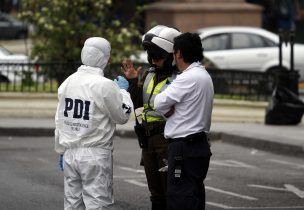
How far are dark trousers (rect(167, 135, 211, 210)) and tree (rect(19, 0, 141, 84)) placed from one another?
1383 cm

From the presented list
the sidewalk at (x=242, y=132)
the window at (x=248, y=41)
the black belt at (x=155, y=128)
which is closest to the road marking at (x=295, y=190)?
the sidewalk at (x=242, y=132)

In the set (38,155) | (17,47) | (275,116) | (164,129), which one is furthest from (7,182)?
(17,47)

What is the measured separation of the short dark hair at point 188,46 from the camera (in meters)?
8.50

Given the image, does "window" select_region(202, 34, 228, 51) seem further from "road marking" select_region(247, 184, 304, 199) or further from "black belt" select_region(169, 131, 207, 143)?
"black belt" select_region(169, 131, 207, 143)

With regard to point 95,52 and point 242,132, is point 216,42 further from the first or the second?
point 95,52

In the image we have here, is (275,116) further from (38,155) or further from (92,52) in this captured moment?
(92,52)

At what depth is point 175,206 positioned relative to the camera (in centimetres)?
852

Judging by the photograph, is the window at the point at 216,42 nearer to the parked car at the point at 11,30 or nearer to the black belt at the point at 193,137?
the black belt at the point at 193,137

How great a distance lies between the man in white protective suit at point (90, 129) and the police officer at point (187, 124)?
1.26 ft

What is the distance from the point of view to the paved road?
1198 cm

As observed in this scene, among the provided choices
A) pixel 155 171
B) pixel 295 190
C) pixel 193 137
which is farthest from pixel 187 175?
pixel 295 190

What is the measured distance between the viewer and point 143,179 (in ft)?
45.5

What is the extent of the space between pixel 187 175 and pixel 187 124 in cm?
38

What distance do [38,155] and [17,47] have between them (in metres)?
32.5
